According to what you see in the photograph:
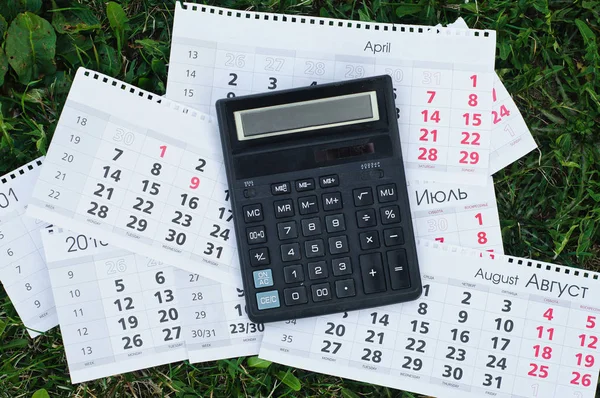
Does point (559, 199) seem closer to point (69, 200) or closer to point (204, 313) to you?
point (204, 313)

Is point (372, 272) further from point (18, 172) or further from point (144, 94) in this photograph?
point (18, 172)

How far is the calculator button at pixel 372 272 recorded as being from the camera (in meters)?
1.16

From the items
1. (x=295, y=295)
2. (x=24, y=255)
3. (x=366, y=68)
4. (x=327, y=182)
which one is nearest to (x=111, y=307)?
(x=24, y=255)

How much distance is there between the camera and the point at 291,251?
115 centimetres

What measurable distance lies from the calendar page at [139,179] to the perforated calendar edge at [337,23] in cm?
17

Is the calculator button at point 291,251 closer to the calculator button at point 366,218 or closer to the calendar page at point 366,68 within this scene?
the calculator button at point 366,218

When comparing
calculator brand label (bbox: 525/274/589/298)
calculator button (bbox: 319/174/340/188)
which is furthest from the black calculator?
calculator brand label (bbox: 525/274/589/298)

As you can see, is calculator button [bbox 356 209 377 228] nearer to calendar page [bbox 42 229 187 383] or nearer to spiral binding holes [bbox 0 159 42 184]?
calendar page [bbox 42 229 187 383]

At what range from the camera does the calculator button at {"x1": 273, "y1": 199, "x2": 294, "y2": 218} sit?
115 cm

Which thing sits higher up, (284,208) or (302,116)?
(302,116)

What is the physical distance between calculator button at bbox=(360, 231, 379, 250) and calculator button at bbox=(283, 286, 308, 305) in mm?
115

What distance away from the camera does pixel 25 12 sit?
1192 millimetres

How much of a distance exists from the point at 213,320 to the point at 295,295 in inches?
5.9

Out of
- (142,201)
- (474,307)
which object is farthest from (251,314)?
(474,307)
